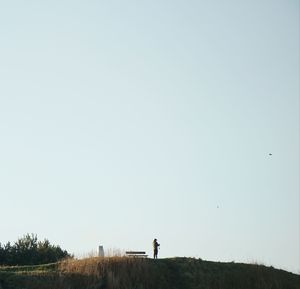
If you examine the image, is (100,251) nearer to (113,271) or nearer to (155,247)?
(113,271)

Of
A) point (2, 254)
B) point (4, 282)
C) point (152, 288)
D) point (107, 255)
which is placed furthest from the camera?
point (2, 254)

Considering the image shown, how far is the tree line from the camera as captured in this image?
5050 cm

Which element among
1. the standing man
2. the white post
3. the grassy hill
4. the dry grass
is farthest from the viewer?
the standing man

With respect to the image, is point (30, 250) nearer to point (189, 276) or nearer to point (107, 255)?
point (107, 255)

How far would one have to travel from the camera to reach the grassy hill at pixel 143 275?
3784 cm

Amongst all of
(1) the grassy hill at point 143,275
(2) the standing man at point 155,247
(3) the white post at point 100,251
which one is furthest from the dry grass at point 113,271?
(2) the standing man at point 155,247

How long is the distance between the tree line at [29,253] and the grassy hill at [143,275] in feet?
30.8

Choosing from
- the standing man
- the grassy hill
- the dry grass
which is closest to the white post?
the dry grass

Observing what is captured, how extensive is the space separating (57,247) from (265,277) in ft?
62.6

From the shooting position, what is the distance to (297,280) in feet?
147

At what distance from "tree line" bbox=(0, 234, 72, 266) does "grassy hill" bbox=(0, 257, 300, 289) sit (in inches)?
369

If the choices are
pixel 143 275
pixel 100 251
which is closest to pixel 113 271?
pixel 143 275


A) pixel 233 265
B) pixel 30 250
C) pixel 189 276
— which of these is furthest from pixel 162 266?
pixel 30 250

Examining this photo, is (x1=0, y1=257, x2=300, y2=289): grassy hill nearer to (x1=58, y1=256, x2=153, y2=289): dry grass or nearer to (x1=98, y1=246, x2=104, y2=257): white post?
(x1=58, y1=256, x2=153, y2=289): dry grass
